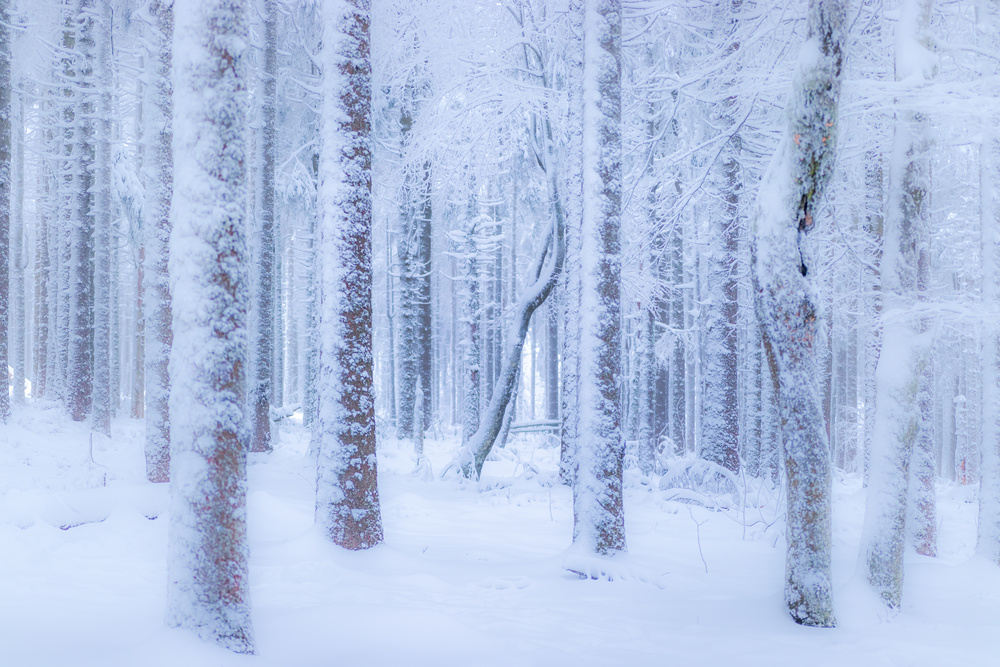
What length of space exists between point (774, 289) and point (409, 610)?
3.71 m

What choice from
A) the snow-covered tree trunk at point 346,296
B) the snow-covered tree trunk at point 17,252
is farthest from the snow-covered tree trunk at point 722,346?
the snow-covered tree trunk at point 17,252

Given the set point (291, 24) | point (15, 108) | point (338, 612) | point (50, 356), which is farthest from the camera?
point (50, 356)

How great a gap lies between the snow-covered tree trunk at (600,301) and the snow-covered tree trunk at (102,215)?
1031 centimetres

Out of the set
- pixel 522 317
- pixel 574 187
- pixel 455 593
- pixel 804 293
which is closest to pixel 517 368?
pixel 522 317

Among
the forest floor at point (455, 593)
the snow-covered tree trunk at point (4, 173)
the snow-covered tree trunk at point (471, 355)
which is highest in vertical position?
the snow-covered tree trunk at point (4, 173)

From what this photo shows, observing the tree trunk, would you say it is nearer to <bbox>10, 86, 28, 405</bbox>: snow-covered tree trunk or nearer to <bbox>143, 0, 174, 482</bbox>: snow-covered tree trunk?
<bbox>143, 0, 174, 482</bbox>: snow-covered tree trunk

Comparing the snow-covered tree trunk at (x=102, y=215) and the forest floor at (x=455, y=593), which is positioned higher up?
the snow-covered tree trunk at (x=102, y=215)

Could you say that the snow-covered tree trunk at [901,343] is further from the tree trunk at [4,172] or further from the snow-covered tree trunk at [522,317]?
the tree trunk at [4,172]

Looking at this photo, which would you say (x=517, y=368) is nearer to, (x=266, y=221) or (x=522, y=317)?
(x=522, y=317)

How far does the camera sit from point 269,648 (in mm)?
4082

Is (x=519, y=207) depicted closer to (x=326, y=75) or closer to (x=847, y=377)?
(x=847, y=377)

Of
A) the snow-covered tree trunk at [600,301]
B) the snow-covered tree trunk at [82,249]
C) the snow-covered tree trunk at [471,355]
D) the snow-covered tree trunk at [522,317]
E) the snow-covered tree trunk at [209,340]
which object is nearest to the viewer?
the snow-covered tree trunk at [209,340]

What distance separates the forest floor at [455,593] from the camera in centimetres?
422

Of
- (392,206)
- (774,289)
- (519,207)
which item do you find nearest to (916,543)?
(774,289)
